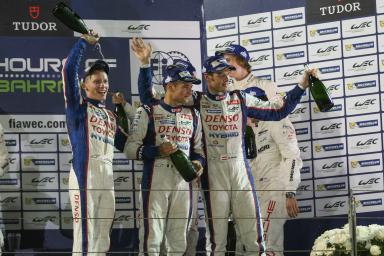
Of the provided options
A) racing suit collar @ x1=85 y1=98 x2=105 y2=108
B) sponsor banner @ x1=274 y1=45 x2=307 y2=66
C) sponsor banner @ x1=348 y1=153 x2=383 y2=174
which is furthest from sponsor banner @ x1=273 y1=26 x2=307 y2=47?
racing suit collar @ x1=85 y1=98 x2=105 y2=108

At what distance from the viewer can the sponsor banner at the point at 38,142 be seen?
295 inches

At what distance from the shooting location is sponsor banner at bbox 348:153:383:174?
7.86m

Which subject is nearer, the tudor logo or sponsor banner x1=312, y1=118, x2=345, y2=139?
the tudor logo

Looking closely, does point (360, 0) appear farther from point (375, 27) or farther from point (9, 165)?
point (9, 165)

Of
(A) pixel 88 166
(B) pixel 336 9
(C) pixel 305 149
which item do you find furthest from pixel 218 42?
(A) pixel 88 166

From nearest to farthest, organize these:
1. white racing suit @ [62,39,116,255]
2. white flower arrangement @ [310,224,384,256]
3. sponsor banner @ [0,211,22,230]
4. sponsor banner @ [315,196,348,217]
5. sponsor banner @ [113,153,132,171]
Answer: white racing suit @ [62,39,116,255], white flower arrangement @ [310,224,384,256], sponsor banner @ [0,211,22,230], sponsor banner @ [113,153,132,171], sponsor banner @ [315,196,348,217]

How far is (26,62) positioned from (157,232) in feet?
5.54

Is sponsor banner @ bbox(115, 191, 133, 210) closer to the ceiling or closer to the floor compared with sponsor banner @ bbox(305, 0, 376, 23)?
closer to the floor

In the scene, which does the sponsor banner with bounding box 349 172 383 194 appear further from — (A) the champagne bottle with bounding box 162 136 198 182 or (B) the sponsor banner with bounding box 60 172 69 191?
(B) the sponsor banner with bounding box 60 172 69 191

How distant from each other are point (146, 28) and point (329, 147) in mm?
1523

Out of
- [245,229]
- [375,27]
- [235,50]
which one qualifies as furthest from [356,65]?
[245,229]

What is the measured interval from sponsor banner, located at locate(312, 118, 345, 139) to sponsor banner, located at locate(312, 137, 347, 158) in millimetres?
35

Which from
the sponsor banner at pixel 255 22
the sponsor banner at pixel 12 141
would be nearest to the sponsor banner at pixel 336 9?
the sponsor banner at pixel 255 22

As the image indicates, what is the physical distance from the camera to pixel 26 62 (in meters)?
7.50
